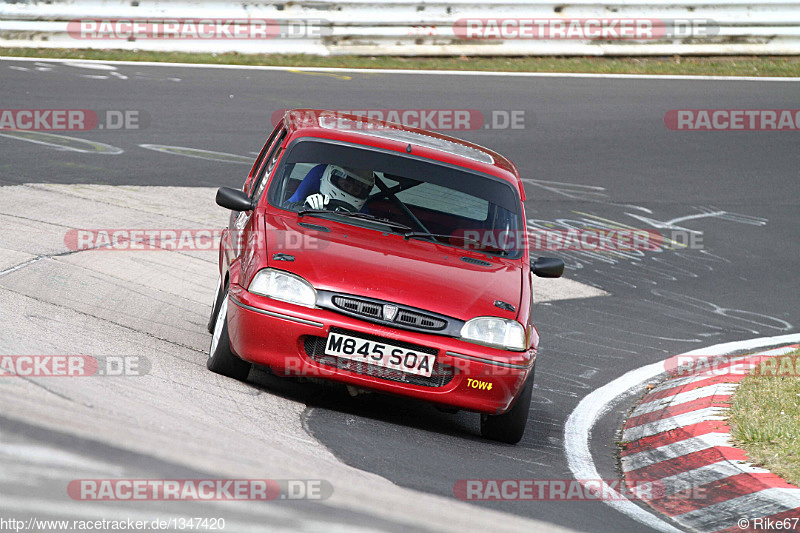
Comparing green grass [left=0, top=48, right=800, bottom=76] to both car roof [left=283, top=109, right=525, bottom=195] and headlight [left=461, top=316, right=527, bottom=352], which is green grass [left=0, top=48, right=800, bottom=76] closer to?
car roof [left=283, top=109, right=525, bottom=195]

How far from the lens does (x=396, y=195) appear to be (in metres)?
6.72

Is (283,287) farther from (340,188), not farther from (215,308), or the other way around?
(215,308)

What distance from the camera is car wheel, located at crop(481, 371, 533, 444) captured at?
605 cm

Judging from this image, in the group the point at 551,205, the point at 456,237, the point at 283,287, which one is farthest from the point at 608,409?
the point at 551,205

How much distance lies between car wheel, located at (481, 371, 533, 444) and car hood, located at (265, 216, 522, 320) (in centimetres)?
48

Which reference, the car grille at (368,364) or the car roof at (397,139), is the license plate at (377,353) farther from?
the car roof at (397,139)

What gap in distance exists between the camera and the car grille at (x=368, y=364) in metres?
5.64

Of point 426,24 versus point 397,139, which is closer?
point 397,139

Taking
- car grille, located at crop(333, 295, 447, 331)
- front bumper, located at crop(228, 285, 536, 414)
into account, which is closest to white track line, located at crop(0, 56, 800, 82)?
front bumper, located at crop(228, 285, 536, 414)

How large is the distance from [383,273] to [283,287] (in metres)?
0.54

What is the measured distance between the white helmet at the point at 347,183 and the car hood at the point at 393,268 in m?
0.30

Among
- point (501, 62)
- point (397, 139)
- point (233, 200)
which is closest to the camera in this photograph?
point (233, 200)

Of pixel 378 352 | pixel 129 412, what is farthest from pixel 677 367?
pixel 129 412

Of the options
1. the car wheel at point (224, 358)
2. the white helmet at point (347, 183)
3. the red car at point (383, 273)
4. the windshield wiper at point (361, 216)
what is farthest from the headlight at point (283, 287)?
the white helmet at point (347, 183)
